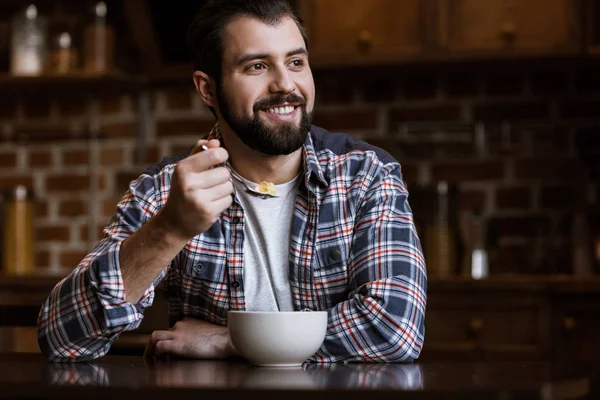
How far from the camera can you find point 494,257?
288 cm

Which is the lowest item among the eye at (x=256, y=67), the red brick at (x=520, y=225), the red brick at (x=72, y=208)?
the red brick at (x=520, y=225)

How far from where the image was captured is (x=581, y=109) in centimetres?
293

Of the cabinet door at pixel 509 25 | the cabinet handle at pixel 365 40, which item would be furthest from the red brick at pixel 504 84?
the cabinet handle at pixel 365 40

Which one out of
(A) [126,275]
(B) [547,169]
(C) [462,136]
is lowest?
(A) [126,275]

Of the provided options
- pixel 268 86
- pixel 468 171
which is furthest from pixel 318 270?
pixel 468 171

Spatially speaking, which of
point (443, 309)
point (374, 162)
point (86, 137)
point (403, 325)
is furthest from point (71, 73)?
point (403, 325)

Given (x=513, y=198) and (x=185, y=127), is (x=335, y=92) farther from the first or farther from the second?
(x=513, y=198)

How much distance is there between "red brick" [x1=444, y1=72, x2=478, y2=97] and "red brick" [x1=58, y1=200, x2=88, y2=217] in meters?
1.29

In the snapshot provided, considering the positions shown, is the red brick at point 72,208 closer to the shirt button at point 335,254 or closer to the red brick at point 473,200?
the red brick at point 473,200

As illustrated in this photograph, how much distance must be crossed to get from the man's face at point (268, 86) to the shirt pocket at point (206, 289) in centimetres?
23

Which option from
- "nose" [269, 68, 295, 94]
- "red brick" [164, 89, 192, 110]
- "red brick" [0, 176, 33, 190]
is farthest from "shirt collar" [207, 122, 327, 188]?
"red brick" [0, 176, 33, 190]

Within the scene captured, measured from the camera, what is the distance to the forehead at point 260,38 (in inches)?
68.1

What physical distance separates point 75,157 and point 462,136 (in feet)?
4.38

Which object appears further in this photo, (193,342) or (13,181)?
(13,181)
